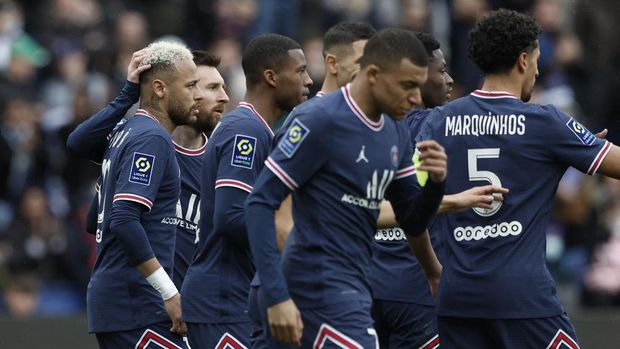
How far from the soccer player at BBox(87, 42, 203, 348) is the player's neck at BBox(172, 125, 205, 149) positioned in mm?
836

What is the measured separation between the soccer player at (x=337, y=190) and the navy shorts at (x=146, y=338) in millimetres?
1500

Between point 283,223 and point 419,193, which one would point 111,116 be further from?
point 419,193

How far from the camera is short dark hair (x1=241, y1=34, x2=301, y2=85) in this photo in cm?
845

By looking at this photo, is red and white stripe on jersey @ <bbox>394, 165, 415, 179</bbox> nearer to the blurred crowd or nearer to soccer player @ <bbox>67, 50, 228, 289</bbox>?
soccer player @ <bbox>67, 50, 228, 289</bbox>

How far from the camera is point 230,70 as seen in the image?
1636 centimetres

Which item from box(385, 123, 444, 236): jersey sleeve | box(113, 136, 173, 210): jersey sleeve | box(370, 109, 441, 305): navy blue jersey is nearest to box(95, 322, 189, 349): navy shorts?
box(113, 136, 173, 210): jersey sleeve

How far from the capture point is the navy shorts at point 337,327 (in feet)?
21.8

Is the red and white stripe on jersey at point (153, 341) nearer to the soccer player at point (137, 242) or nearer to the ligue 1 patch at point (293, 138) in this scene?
the soccer player at point (137, 242)

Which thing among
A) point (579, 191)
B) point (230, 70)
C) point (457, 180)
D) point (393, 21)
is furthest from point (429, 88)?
point (393, 21)

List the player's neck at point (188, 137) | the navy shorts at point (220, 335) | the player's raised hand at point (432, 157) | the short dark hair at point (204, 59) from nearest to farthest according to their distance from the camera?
the player's raised hand at point (432, 157) → the navy shorts at point (220, 335) → the player's neck at point (188, 137) → the short dark hair at point (204, 59)

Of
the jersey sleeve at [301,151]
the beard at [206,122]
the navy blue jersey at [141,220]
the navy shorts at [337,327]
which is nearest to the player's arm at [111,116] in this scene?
the navy blue jersey at [141,220]

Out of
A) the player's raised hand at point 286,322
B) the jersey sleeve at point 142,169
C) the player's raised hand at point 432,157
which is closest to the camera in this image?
the player's raised hand at point 286,322

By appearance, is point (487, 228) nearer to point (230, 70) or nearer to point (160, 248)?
point (160, 248)

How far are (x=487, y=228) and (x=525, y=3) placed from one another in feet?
32.6
